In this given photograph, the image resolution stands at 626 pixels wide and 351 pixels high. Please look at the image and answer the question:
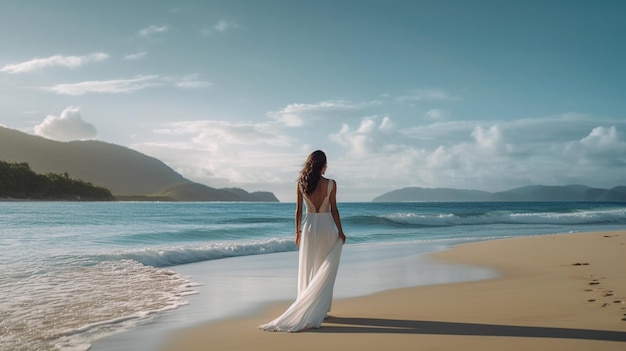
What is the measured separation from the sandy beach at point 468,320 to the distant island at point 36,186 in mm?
97718

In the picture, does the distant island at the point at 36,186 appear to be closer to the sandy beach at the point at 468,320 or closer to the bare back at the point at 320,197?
the sandy beach at the point at 468,320

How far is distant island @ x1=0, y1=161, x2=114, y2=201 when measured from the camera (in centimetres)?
9219

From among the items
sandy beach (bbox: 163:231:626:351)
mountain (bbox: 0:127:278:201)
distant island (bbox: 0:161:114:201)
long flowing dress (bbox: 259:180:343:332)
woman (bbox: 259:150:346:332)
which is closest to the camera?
sandy beach (bbox: 163:231:626:351)

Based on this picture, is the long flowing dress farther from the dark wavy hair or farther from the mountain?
the mountain

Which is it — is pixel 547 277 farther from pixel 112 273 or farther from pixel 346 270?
pixel 112 273

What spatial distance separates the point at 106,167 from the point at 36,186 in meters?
83.6

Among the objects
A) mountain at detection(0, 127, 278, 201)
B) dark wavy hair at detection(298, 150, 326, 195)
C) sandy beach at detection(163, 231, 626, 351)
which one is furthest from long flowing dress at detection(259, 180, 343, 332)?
mountain at detection(0, 127, 278, 201)

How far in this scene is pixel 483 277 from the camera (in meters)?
10.8

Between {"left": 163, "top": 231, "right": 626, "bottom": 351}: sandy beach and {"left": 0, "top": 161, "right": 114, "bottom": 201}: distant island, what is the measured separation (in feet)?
321

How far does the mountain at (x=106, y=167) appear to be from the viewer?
158 m

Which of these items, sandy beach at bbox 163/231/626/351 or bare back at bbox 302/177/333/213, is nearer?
sandy beach at bbox 163/231/626/351

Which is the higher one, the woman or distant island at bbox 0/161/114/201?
distant island at bbox 0/161/114/201

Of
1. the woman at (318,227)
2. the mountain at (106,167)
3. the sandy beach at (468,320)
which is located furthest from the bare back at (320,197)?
the mountain at (106,167)

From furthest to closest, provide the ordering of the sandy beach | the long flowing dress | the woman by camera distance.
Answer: the woman → the long flowing dress → the sandy beach
